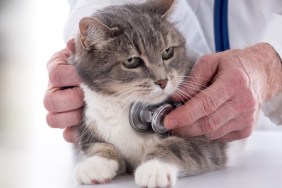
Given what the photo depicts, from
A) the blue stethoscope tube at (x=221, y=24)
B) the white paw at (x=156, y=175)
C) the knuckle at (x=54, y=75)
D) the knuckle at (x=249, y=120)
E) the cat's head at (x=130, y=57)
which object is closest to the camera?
the white paw at (x=156, y=175)

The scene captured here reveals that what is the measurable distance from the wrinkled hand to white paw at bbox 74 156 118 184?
0.56 ft

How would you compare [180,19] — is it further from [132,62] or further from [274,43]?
[132,62]

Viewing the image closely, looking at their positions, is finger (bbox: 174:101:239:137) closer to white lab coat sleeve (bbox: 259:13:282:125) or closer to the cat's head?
the cat's head

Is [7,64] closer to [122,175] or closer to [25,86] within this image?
[25,86]

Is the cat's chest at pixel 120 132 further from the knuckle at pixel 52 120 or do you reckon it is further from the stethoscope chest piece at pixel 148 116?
the knuckle at pixel 52 120

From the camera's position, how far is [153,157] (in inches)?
49.5

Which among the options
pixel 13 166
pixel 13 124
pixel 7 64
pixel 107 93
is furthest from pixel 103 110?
pixel 7 64

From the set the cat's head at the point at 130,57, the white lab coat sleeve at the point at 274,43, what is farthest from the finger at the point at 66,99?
the white lab coat sleeve at the point at 274,43

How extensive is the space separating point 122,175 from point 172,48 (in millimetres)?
345

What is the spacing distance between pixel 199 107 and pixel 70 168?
0.40 metres

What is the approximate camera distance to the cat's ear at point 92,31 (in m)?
1.23

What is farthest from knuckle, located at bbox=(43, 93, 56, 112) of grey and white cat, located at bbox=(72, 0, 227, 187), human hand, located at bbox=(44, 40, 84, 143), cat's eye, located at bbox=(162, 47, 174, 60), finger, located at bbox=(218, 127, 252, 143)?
finger, located at bbox=(218, 127, 252, 143)

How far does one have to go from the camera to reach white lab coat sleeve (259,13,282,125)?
162 centimetres

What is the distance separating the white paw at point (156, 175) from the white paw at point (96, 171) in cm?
10
